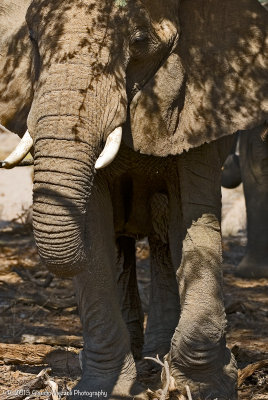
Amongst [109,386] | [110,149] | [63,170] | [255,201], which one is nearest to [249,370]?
[109,386]

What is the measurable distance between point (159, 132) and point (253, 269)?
3986 mm

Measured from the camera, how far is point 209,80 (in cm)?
504

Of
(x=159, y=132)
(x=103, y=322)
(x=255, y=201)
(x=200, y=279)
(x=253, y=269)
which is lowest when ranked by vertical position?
(x=253, y=269)

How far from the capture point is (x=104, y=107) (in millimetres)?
4488

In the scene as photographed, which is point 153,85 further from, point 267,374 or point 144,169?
point 267,374

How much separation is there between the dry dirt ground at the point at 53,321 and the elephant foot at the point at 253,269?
9 centimetres

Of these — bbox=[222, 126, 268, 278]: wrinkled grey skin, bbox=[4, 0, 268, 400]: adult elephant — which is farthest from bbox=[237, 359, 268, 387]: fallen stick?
bbox=[222, 126, 268, 278]: wrinkled grey skin

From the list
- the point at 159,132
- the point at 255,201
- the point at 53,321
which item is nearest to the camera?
the point at 159,132

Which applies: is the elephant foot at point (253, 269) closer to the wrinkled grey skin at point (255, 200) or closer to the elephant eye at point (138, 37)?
the wrinkled grey skin at point (255, 200)

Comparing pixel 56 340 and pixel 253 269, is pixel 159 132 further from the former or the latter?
pixel 253 269

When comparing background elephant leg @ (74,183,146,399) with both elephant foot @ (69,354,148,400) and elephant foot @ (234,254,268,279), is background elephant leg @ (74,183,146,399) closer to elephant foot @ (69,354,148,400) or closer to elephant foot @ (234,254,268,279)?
elephant foot @ (69,354,148,400)

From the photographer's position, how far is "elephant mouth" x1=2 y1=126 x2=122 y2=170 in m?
4.33

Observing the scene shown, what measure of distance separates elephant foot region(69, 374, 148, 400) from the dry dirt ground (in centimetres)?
16

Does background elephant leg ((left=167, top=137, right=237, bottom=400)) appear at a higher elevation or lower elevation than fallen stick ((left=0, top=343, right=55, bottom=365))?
higher
